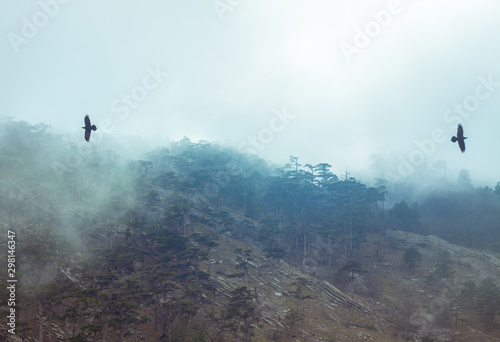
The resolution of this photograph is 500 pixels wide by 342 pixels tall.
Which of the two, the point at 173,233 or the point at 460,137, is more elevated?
the point at 460,137

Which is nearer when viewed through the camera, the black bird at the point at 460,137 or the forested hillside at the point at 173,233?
the black bird at the point at 460,137

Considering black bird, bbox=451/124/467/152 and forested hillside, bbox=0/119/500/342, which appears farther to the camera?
forested hillside, bbox=0/119/500/342

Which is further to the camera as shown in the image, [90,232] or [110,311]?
[90,232]

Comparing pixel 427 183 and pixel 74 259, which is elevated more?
pixel 427 183

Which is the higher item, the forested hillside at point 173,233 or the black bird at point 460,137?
the black bird at point 460,137

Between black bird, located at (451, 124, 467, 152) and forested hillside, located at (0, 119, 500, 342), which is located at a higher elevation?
black bird, located at (451, 124, 467, 152)

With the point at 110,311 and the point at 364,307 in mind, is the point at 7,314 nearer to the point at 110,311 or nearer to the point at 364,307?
the point at 110,311

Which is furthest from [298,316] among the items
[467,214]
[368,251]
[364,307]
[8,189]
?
[467,214]

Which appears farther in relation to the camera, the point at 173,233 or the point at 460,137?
the point at 173,233
